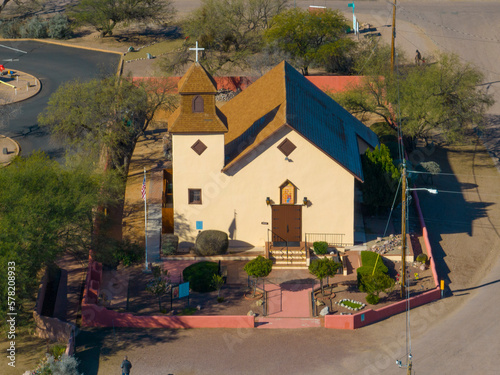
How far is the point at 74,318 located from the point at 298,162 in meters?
14.6

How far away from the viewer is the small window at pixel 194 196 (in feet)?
154

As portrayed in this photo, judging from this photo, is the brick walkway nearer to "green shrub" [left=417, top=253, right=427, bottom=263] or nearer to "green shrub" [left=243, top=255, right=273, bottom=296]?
"green shrub" [left=243, top=255, right=273, bottom=296]

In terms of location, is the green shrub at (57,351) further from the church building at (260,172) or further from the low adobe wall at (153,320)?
the church building at (260,172)

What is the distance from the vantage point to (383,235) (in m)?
49.0

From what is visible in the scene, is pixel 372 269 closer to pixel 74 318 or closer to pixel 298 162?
pixel 298 162

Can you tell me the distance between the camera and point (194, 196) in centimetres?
4719

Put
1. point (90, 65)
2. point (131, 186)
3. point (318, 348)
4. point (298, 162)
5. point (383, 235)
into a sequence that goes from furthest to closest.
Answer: point (90, 65) → point (131, 186) → point (383, 235) → point (298, 162) → point (318, 348)

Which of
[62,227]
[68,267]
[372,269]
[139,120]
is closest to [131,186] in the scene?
[139,120]

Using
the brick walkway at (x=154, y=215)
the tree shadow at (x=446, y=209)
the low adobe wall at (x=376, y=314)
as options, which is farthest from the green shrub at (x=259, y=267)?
the tree shadow at (x=446, y=209)

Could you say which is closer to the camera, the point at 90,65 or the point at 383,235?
the point at 383,235

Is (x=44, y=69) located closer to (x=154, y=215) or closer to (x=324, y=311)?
(x=154, y=215)

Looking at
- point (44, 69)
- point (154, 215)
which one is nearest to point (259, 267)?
point (154, 215)

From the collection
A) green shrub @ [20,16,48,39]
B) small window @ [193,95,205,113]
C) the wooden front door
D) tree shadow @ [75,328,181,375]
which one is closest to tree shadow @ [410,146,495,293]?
the wooden front door

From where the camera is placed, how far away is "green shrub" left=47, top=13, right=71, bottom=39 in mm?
87625
